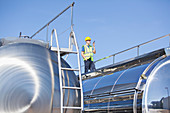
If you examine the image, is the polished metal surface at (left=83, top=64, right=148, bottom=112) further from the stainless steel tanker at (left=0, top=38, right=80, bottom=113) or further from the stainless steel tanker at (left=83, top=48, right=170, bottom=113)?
the stainless steel tanker at (left=0, top=38, right=80, bottom=113)

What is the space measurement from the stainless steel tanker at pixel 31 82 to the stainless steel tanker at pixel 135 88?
1260 millimetres

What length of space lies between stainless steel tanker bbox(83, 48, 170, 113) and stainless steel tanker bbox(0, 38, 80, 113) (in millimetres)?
1260

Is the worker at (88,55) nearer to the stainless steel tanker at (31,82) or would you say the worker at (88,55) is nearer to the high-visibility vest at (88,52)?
the high-visibility vest at (88,52)

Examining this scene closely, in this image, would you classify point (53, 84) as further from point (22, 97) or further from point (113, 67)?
point (113, 67)

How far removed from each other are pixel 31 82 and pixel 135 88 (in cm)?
221

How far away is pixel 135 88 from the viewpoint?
5828 mm

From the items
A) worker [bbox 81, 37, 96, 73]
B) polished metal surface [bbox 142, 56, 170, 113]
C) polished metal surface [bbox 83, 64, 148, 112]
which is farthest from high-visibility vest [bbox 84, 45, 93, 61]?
polished metal surface [bbox 142, 56, 170, 113]

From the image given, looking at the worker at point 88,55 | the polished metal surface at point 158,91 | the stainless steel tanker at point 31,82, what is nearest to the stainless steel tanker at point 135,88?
the polished metal surface at point 158,91

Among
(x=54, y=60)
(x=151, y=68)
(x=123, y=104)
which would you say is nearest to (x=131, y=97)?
(x=123, y=104)

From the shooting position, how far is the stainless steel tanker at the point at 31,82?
4.50 metres

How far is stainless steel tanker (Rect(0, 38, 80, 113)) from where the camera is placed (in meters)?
4.50

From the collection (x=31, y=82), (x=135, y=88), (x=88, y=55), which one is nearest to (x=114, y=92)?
(x=135, y=88)

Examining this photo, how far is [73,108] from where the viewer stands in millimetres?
5051

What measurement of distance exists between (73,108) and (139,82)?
62.2 inches
